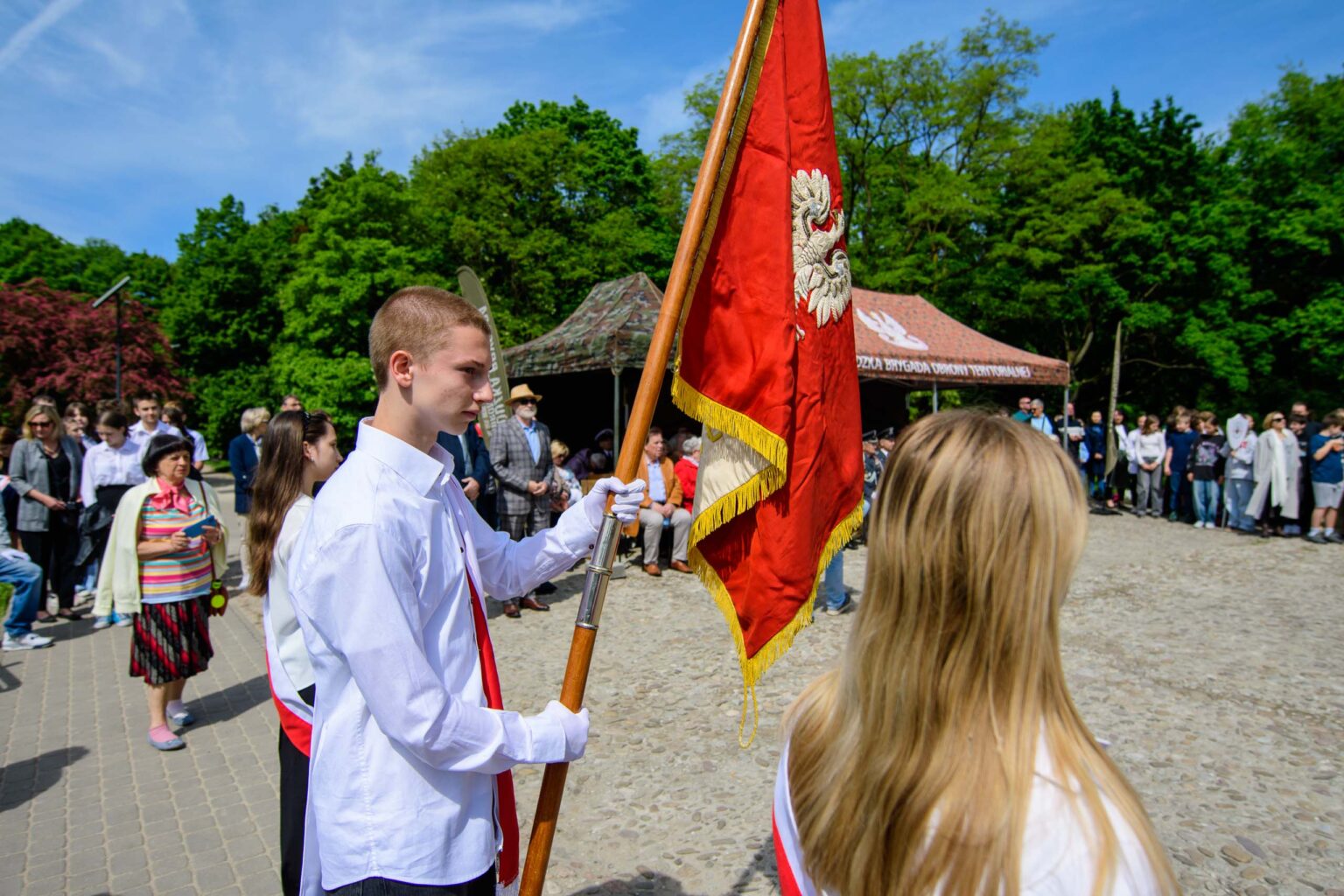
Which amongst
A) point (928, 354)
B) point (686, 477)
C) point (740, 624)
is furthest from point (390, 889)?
point (928, 354)

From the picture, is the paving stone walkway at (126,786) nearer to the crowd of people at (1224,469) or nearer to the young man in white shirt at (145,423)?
Result: the young man in white shirt at (145,423)

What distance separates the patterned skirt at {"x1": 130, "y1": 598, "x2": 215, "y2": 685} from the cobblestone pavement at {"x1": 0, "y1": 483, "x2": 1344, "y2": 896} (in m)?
0.54

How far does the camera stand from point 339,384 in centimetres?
2859

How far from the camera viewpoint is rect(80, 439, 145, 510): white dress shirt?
809 centimetres

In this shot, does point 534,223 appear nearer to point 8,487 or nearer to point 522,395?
point 522,395

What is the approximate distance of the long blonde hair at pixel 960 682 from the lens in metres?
1.09

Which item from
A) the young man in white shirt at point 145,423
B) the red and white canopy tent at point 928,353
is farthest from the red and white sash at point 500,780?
the red and white canopy tent at point 928,353

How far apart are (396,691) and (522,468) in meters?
7.31

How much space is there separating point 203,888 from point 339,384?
27.1 m

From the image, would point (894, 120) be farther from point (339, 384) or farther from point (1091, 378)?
point (339, 384)

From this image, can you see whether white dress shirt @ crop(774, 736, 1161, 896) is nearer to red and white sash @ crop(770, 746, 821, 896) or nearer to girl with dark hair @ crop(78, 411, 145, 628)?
red and white sash @ crop(770, 746, 821, 896)

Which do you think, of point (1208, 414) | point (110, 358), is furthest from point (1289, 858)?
point (110, 358)

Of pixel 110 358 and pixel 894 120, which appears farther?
pixel 894 120

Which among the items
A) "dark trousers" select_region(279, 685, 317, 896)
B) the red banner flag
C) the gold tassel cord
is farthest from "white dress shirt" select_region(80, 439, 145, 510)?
the red banner flag
